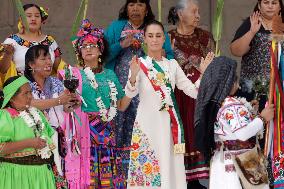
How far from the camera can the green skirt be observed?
26.9ft

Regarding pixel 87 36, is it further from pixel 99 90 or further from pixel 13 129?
pixel 13 129

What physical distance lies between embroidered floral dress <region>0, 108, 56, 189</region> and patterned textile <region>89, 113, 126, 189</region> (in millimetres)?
829

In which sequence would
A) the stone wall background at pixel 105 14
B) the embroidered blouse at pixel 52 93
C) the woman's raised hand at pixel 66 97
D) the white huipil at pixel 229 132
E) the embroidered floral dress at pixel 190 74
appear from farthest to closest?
1. the stone wall background at pixel 105 14
2. the embroidered floral dress at pixel 190 74
3. the embroidered blouse at pixel 52 93
4. the woman's raised hand at pixel 66 97
5. the white huipil at pixel 229 132

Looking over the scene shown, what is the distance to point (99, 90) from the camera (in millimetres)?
9219

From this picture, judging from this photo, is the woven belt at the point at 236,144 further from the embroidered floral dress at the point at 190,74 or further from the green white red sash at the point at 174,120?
the embroidered floral dress at the point at 190,74

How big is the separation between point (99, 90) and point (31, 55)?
687 mm

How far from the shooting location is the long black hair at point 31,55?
9.21 meters

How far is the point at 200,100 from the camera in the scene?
27.3 ft

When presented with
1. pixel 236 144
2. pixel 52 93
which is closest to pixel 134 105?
pixel 52 93

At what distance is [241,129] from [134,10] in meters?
2.35

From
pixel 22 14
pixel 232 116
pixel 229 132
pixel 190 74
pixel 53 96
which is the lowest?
pixel 229 132

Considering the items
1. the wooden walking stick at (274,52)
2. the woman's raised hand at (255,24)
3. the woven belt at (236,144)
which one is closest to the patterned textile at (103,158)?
the woven belt at (236,144)

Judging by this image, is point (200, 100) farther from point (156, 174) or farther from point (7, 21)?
point (7, 21)

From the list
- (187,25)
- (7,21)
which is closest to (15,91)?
(187,25)
